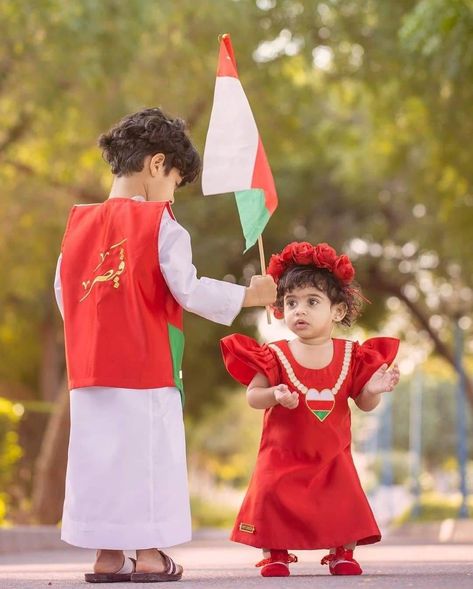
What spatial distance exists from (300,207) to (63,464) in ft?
23.2

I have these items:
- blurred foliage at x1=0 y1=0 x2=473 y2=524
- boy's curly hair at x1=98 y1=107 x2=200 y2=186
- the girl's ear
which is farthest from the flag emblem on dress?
blurred foliage at x1=0 y1=0 x2=473 y2=524

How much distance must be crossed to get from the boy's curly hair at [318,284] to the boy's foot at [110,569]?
4.80ft

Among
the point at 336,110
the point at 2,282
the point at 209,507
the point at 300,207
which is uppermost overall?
the point at 336,110

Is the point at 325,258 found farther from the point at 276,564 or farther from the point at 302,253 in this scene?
the point at 276,564

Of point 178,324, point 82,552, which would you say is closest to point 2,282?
point 82,552

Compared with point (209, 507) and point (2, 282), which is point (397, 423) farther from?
point (2, 282)

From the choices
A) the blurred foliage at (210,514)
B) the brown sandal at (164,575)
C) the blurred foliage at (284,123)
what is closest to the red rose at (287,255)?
the brown sandal at (164,575)

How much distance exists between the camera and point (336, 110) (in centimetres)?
2447

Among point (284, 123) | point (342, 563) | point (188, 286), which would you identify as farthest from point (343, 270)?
point (284, 123)

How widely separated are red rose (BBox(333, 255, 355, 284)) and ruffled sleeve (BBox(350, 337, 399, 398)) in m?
0.31

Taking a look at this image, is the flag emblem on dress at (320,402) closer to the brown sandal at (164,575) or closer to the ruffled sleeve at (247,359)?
the ruffled sleeve at (247,359)

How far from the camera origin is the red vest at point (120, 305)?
19.2ft

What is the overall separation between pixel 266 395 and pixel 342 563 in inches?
31.8

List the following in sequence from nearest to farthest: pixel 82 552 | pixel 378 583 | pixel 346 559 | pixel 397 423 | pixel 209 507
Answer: pixel 378 583, pixel 346 559, pixel 82 552, pixel 209 507, pixel 397 423
